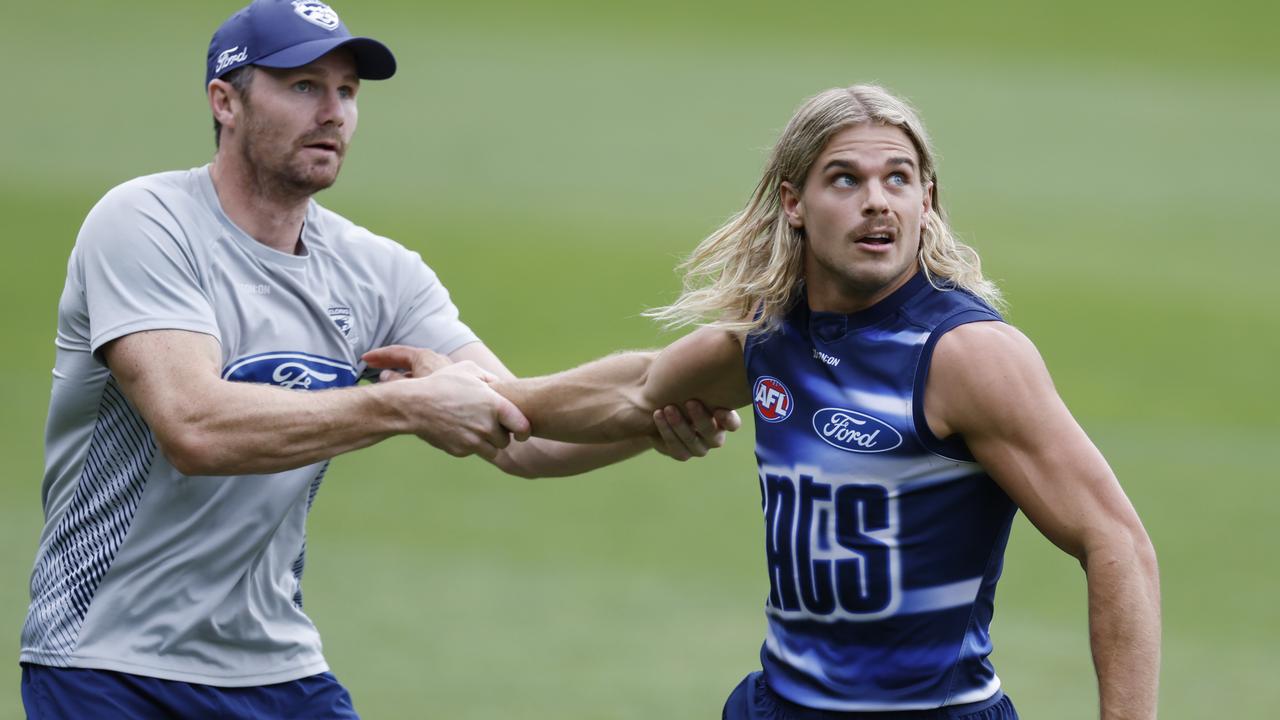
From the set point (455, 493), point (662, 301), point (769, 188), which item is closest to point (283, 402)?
point (769, 188)

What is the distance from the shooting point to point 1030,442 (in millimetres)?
3295

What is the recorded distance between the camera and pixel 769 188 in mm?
3992

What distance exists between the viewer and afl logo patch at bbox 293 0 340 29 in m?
4.41

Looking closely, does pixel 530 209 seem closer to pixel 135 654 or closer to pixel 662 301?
pixel 662 301

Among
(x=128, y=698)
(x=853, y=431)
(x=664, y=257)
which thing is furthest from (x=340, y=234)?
(x=664, y=257)

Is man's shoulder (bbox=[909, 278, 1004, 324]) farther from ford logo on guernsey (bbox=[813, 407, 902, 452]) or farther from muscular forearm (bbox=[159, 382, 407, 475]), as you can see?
muscular forearm (bbox=[159, 382, 407, 475])

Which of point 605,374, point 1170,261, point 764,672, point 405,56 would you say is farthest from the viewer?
point 405,56

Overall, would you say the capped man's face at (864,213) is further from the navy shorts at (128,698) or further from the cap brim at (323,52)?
the navy shorts at (128,698)

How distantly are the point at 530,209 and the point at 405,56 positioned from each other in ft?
11.5

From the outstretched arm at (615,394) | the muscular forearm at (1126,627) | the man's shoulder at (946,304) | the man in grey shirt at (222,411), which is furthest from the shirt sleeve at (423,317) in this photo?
the muscular forearm at (1126,627)

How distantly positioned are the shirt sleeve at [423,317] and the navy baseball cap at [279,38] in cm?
71

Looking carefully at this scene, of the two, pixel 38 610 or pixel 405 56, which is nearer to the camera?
pixel 38 610

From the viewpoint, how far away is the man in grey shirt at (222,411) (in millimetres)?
4039

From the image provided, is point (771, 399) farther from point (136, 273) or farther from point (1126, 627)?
point (136, 273)
